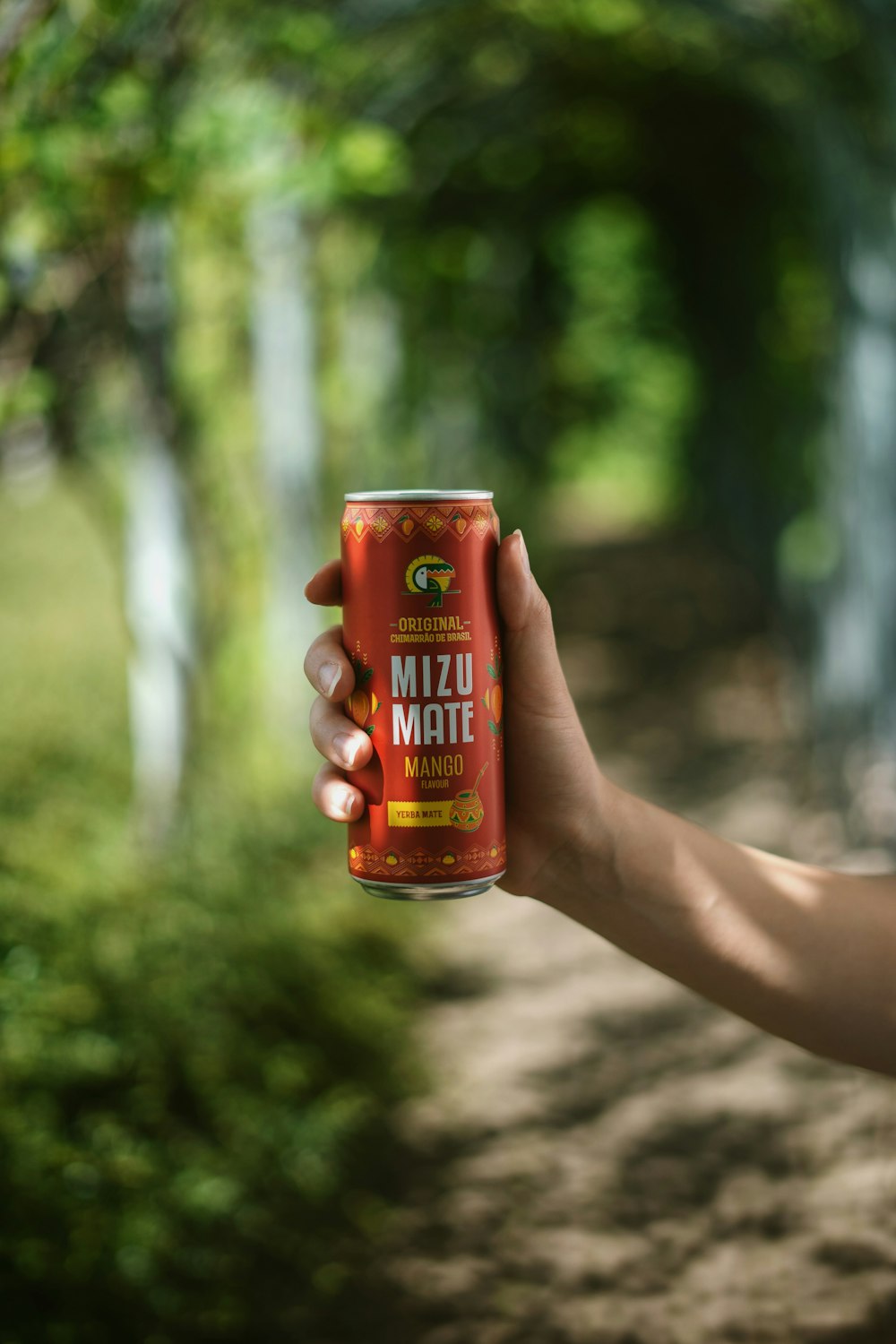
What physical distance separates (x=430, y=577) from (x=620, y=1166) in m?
2.56

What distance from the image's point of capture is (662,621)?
11539mm

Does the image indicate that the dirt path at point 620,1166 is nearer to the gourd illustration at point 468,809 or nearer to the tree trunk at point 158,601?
the tree trunk at point 158,601

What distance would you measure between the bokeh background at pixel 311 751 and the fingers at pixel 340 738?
1.21 meters

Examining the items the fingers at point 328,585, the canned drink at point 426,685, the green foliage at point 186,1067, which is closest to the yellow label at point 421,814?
the canned drink at point 426,685

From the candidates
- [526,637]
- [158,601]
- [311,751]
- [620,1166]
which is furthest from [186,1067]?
[311,751]

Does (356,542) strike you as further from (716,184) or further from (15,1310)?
(716,184)

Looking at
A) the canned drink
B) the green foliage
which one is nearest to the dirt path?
the green foliage

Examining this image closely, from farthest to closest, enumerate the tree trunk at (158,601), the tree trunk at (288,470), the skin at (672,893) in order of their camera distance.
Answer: the tree trunk at (288,470)
the tree trunk at (158,601)
the skin at (672,893)

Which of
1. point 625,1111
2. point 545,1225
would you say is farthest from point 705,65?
point 545,1225

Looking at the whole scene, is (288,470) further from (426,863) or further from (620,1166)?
(426,863)

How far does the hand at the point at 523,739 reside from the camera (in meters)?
1.62

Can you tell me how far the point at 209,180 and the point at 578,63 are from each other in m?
5.80

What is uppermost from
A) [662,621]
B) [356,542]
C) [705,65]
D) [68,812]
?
[705,65]

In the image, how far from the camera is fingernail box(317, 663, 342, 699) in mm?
1612
